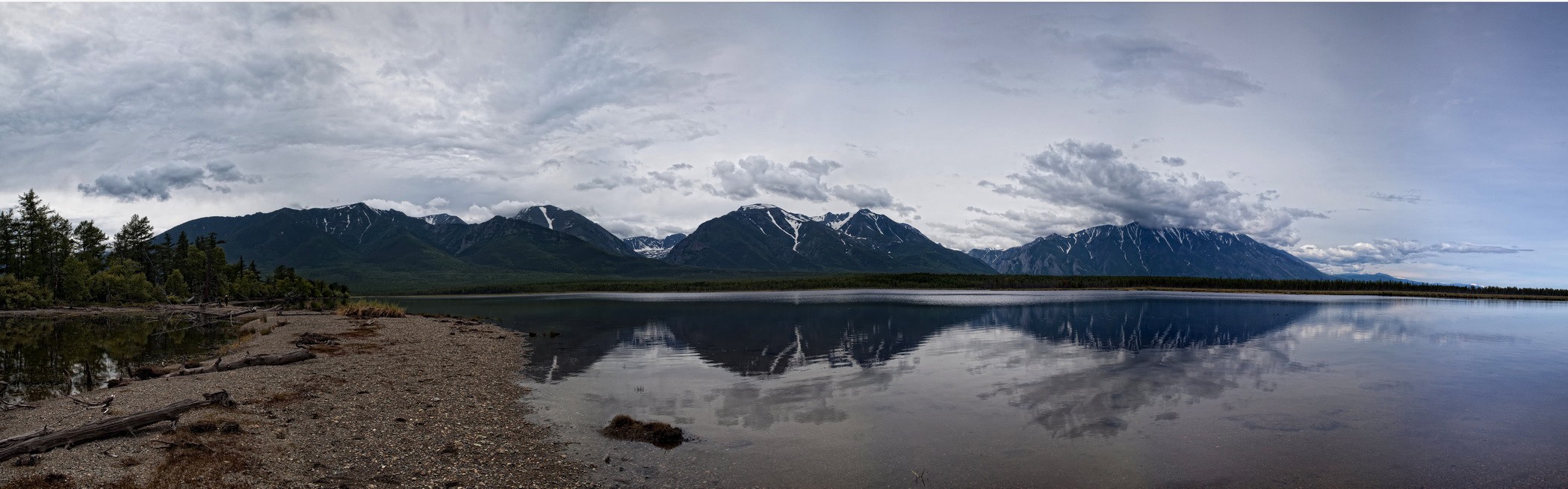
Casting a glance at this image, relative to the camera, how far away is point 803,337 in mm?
57156

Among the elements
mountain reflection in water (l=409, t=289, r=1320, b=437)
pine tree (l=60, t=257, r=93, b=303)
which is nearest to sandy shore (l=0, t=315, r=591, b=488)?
mountain reflection in water (l=409, t=289, r=1320, b=437)

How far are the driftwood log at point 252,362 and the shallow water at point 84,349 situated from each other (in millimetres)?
2704

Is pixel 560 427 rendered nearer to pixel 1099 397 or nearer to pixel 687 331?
pixel 1099 397

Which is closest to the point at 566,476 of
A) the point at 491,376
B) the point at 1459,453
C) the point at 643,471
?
the point at 643,471

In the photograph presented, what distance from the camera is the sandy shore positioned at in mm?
14688

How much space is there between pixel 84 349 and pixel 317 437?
38.5 metres

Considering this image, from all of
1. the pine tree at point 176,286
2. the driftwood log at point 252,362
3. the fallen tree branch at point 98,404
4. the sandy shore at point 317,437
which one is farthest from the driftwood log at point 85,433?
the pine tree at point 176,286

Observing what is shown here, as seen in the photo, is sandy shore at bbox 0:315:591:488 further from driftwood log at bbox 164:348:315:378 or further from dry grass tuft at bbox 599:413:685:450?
dry grass tuft at bbox 599:413:685:450

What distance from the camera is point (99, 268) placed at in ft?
346

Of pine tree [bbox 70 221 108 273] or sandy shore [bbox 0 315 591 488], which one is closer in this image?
sandy shore [bbox 0 315 591 488]

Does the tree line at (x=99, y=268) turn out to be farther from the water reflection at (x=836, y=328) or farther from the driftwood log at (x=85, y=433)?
the driftwood log at (x=85, y=433)

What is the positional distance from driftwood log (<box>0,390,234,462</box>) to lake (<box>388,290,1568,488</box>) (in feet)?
34.3

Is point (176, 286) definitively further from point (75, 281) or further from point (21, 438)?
point (21, 438)

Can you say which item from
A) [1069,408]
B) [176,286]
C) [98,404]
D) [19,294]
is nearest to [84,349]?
[98,404]
